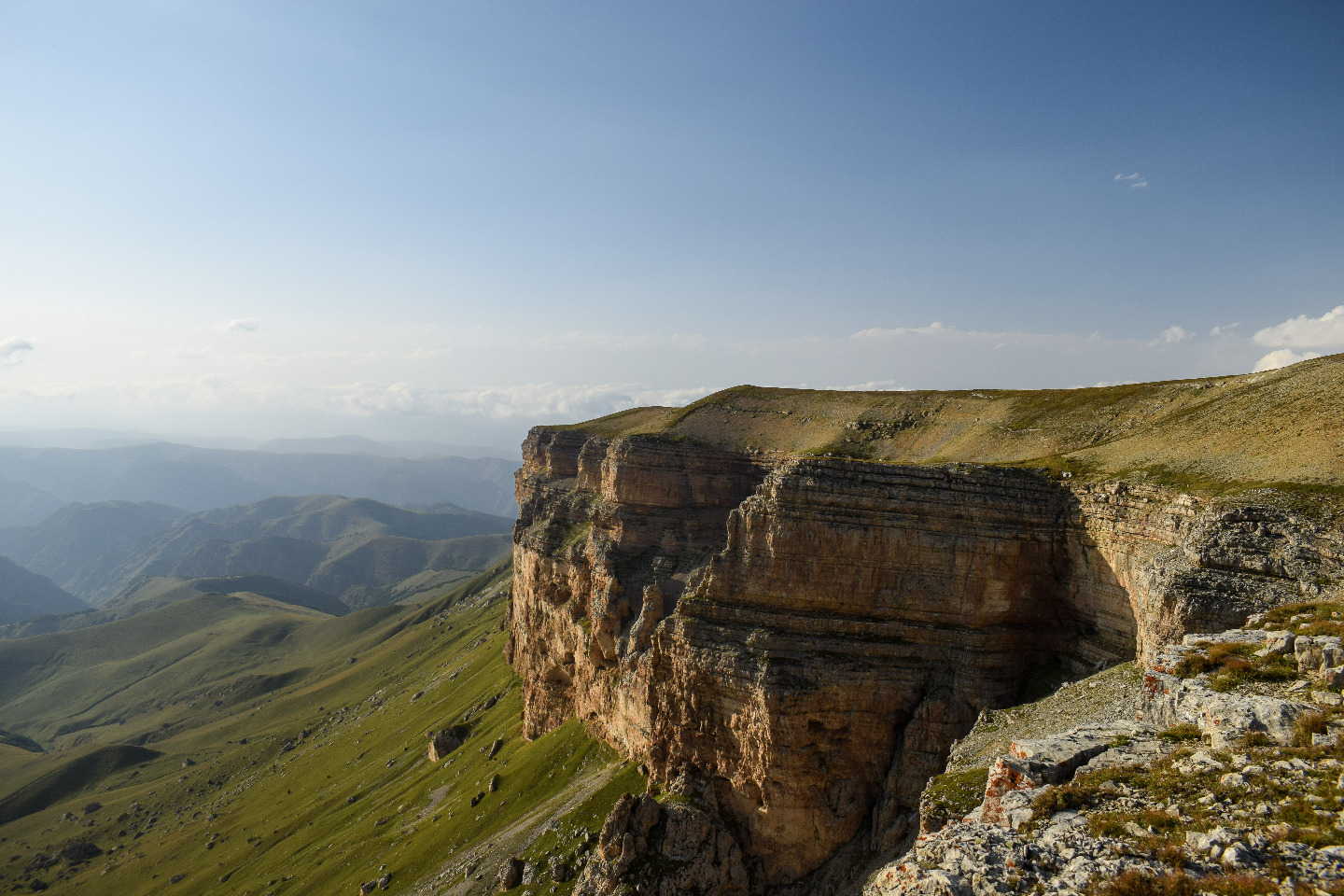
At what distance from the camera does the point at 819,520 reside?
153 ft

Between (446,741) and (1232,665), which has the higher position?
(1232,665)

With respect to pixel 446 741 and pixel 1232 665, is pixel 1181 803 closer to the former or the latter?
pixel 1232 665

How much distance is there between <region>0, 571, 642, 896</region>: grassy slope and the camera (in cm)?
7038

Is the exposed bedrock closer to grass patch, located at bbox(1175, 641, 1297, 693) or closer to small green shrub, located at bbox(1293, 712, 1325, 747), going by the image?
grass patch, located at bbox(1175, 641, 1297, 693)

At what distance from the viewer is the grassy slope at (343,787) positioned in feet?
231

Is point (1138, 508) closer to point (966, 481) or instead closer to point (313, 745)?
point (966, 481)

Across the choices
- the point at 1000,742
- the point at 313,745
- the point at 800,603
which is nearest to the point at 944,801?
the point at 1000,742

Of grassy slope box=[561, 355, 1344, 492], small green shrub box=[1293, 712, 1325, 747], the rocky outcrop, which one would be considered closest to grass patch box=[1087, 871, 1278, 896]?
small green shrub box=[1293, 712, 1325, 747]

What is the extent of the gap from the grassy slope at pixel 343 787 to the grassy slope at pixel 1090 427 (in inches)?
1680

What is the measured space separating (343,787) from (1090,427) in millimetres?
124797

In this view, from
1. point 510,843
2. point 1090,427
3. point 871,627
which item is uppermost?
point 1090,427

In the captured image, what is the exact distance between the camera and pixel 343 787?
11094 centimetres

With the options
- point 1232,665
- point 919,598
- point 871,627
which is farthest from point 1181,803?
point 871,627

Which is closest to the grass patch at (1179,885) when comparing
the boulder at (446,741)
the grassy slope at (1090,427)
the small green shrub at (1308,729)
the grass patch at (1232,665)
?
the small green shrub at (1308,729)
